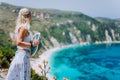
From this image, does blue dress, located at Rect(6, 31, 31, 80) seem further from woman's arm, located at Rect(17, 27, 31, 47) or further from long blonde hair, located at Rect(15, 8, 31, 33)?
long blonde hair, located at Rect(15, 8, 31, 33)

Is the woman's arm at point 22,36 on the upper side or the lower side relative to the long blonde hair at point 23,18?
lower

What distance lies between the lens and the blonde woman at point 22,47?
841 centimetres

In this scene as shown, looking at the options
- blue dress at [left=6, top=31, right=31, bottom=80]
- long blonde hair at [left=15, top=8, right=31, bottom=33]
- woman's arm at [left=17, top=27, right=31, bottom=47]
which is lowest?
blue dress at [left=6, top=31, right=31, bottom=80]

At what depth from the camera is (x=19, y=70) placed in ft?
28.0

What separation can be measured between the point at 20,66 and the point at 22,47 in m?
0.47

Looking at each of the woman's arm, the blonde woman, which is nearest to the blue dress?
the blonde woman

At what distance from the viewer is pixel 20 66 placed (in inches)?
337

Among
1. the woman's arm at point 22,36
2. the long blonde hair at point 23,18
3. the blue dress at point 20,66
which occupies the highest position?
the long blonde hair at point 23,18

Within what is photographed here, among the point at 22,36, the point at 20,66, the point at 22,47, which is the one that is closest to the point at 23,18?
the point at 22,36

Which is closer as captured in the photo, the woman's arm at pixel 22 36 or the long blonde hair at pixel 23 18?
the woman's arm at pixel 22 36

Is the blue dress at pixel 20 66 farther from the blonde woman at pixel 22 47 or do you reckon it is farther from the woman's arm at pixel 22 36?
the woman's arm at pixel 22 36

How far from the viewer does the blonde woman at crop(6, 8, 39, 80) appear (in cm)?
841

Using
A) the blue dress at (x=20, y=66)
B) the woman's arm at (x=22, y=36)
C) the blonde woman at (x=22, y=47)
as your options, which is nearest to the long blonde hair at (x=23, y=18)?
the blonde woman at (x=22, y=47)

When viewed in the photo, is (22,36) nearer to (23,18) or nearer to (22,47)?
(22,47)
